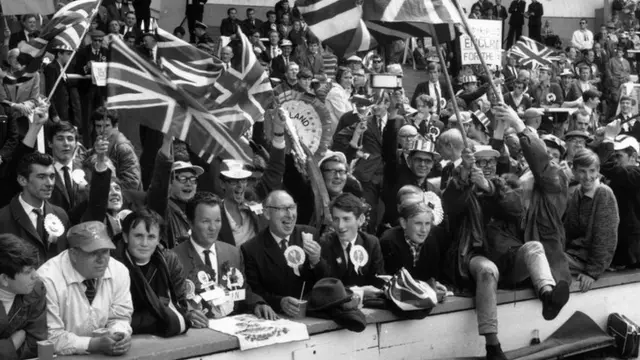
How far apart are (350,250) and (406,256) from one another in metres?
0.62

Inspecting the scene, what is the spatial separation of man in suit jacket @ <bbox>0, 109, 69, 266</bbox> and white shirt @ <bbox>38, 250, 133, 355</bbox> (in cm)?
87

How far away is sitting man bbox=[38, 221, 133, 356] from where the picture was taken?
23.2 feet

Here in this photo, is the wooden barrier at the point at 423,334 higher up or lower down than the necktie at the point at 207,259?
lower down

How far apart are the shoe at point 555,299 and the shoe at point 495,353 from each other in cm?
61

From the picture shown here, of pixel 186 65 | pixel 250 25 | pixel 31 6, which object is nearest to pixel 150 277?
pixel 186 65

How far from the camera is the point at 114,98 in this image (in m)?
8.65

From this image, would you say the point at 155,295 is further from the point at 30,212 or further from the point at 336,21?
the point at 336,21

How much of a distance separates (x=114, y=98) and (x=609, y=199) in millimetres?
4586

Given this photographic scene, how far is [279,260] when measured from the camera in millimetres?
8570

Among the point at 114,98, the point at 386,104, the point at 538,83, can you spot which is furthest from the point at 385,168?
the point at 538,83

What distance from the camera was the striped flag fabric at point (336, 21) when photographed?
9.70 meters

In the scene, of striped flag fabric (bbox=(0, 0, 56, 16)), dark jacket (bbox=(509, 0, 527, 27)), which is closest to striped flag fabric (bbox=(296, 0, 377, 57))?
striped flag fabric (bbox=(0, 0, 56, 16))

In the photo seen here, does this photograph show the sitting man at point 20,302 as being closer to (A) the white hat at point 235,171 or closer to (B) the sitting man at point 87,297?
(B) the sitting man at point 87,297

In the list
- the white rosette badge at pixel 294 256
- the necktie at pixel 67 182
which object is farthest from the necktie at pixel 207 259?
the necktie at pixel 67 182
